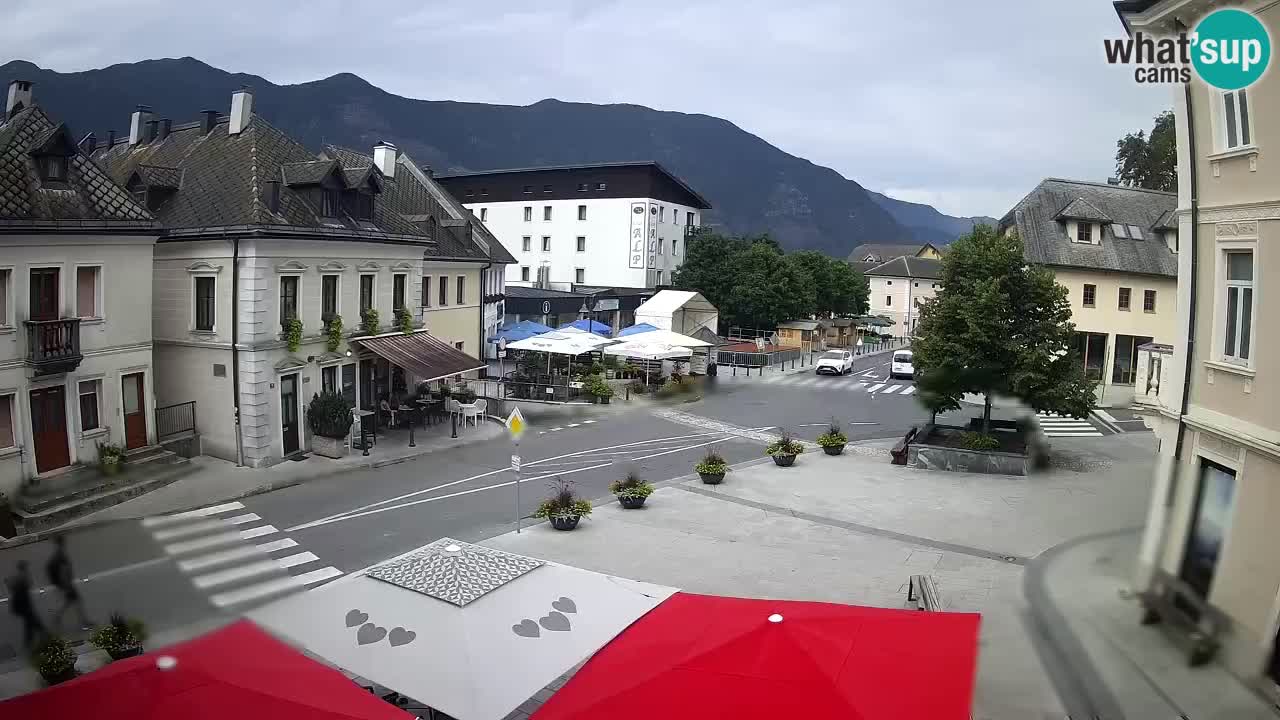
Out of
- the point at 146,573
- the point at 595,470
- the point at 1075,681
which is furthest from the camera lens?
the point at 595,470

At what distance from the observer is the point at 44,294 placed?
15.1 metres

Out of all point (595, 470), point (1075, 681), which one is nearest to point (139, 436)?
point (595, 470)

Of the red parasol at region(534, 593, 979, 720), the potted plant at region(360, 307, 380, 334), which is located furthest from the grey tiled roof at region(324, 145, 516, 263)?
the red parasol at region(534, 593, 979, 720)

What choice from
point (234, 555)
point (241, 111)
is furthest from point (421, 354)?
point (234, 555)

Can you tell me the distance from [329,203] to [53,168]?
805 cm

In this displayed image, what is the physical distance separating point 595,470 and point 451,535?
6570mm

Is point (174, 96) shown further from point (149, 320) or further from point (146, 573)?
point (146, 573)

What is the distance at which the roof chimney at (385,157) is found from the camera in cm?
3562

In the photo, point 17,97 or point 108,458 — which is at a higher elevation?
point 17,97

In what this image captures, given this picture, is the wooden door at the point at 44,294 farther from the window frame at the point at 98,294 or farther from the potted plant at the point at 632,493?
the potted plant at the point at 632,493

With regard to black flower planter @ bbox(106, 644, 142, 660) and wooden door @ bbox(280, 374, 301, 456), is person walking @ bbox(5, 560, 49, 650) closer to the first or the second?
black flower planter @ bbox(106, 644, 142, 660)

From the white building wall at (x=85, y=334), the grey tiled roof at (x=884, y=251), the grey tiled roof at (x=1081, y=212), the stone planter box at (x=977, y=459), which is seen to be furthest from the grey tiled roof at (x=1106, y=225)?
the grey tiled roof at (x=884, y=251)

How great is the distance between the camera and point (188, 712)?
5945mm

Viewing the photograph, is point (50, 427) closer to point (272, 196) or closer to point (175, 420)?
point (175, 420)
